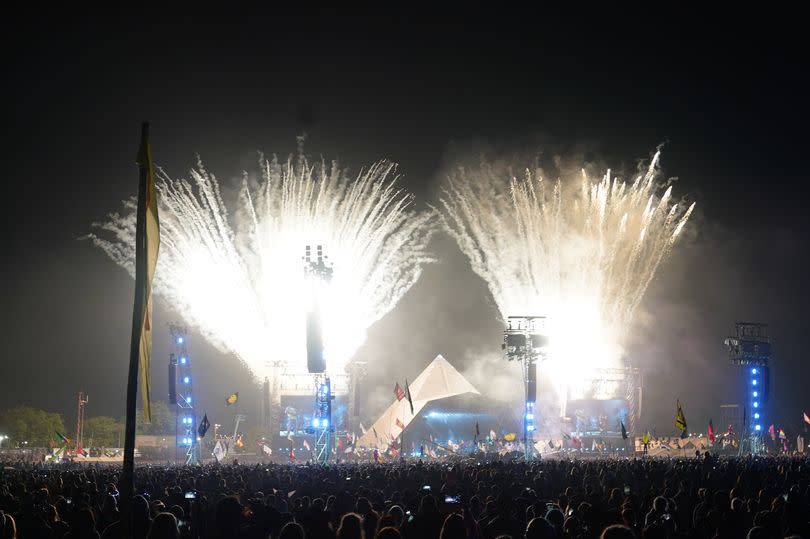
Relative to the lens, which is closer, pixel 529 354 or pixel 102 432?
pixel 529 354

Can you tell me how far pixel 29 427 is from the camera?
107125mm

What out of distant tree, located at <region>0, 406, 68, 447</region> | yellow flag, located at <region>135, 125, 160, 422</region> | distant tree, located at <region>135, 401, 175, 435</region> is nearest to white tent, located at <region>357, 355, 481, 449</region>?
distant tree, located at <region>135, 401, 175, 435</region>

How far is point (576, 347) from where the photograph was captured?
73312mm

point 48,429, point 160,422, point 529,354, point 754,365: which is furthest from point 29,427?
point 754,365

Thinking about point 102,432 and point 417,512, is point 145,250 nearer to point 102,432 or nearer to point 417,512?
point 417,512

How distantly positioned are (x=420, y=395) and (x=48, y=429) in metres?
48.6

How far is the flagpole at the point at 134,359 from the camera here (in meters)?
10.1

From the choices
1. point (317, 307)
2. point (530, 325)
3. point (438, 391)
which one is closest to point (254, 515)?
point (317, 307)

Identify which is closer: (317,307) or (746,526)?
(746,526)

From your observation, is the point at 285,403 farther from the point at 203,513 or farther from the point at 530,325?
the point at 203,513

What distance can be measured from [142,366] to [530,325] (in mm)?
42297

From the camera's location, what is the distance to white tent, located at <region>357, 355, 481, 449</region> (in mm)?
85875

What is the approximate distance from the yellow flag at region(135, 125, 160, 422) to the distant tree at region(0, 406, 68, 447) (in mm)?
100255

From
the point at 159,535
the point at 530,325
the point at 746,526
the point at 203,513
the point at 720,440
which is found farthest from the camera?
the point at 720,440
